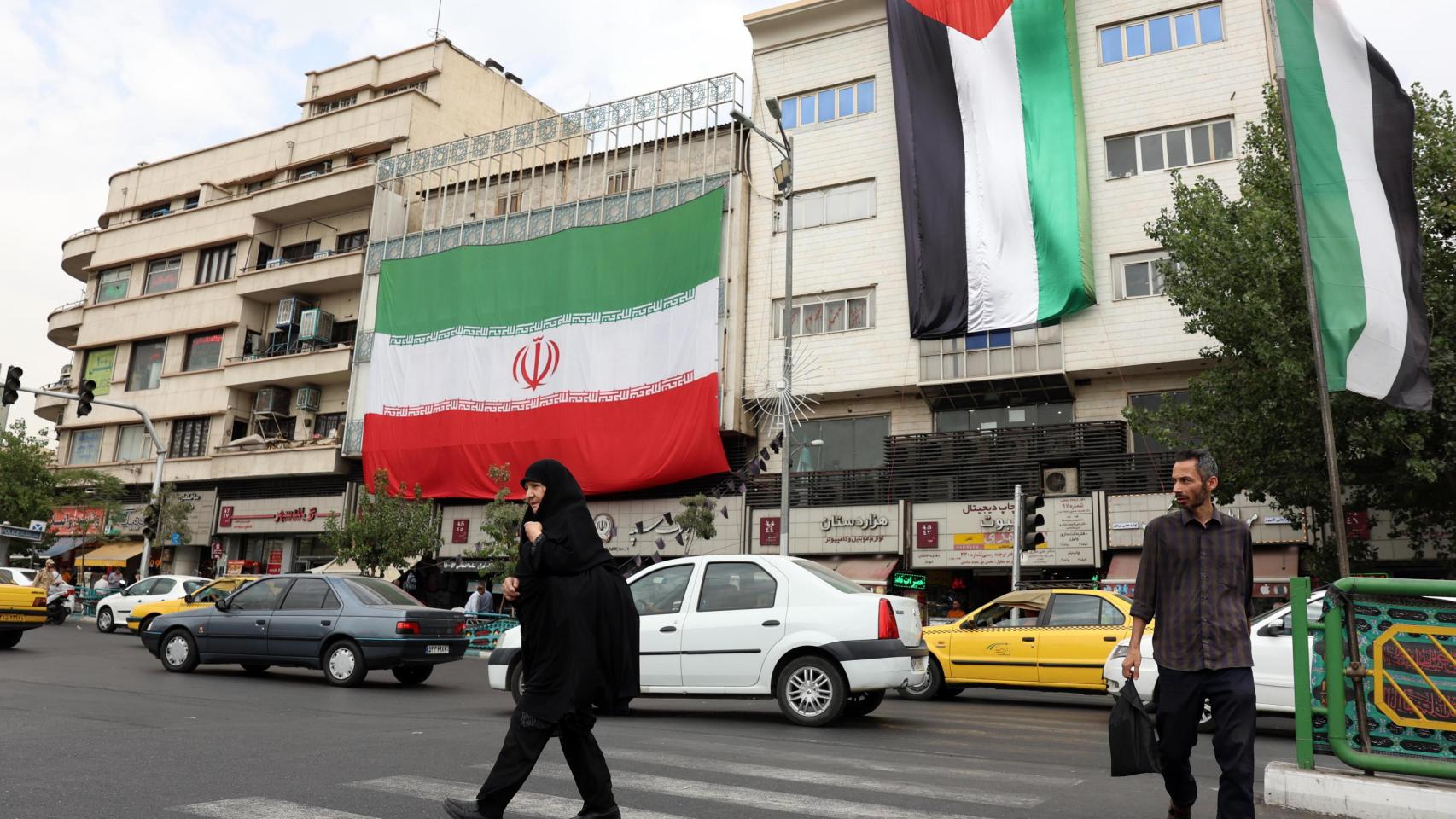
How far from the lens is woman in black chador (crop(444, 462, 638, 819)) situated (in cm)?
454

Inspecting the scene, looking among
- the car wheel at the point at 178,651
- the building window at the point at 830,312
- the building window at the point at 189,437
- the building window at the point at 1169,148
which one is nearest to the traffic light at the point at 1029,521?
the building window at the point at 830,312

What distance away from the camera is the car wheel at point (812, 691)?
30.3 feet

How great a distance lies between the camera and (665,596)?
10.1 m

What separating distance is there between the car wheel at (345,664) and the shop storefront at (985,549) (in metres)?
14.4

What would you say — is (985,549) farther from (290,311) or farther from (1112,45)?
(290,311)

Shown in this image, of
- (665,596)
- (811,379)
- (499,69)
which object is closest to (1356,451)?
(665,596)

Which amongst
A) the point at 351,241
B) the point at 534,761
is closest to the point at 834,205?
the point at 351,241

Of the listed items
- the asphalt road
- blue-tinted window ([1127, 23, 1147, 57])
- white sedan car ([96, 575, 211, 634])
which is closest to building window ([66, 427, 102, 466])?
white sedan car ([96, 575, 211, 634])

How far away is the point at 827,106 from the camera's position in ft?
103

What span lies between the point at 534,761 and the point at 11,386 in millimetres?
26905

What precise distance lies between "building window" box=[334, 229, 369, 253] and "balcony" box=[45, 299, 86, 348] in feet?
50.9

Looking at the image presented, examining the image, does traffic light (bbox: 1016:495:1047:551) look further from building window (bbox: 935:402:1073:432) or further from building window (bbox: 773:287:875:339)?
building window (bbox: 773:287:875:339)

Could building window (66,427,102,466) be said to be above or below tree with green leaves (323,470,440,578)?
above

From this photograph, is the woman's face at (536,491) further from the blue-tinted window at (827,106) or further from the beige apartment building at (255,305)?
the beige apartment building at (255,305)
